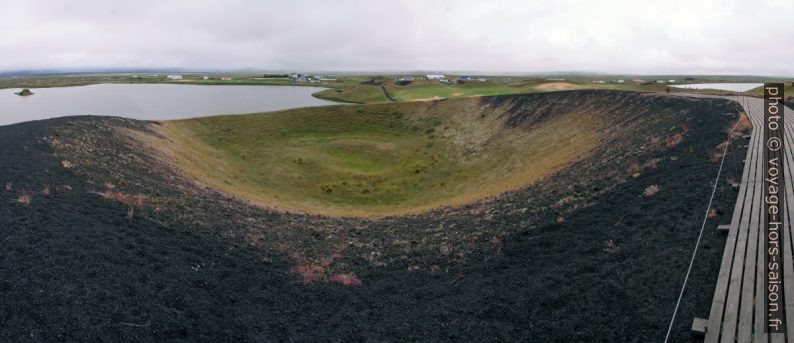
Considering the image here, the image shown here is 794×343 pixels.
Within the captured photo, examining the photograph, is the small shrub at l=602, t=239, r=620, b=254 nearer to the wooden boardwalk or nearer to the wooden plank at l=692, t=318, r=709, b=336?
the wooden boardwalk

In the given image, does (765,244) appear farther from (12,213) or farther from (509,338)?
(12,213)

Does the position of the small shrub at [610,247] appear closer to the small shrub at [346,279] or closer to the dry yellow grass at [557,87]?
the small shrub at [346,279]

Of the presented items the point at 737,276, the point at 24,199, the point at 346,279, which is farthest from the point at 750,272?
the point at 24,199

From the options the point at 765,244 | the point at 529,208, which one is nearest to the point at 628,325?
the point at 765,244

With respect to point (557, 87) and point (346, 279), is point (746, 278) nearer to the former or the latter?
point (346, 279)

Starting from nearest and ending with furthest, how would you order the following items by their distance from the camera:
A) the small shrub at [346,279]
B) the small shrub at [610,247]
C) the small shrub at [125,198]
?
1. the small shrub at [610,247]
2. the small shrub at [346,279]
3. the small shrub at [125,198]

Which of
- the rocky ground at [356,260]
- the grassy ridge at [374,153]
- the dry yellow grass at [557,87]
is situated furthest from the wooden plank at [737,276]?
the dry yellow grass at [557,87]

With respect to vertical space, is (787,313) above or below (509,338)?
above
